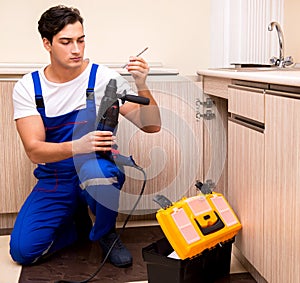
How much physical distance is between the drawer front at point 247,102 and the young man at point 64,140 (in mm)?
287

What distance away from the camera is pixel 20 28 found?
2.77 meters

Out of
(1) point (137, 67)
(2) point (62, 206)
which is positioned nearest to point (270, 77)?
(1) point (137, 67)

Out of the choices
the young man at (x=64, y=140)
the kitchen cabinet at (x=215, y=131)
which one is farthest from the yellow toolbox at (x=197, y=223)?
the young man at (x=64, y=140)

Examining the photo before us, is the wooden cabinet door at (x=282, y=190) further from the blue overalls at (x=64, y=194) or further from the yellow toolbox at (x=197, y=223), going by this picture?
Answer: the blue overalls at (x=64, y=194)

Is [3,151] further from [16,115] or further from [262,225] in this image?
[262,225]

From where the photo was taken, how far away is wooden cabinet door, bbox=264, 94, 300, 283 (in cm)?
152

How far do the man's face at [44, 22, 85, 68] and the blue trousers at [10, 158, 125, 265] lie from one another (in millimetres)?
403

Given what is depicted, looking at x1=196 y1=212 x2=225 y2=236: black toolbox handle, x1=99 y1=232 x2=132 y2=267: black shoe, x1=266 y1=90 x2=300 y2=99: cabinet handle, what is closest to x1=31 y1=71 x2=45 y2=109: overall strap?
x1=99 y1=232 x2=132 y2=267: black shoe

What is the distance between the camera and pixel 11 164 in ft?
8.32

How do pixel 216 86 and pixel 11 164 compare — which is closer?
pixel 216 86

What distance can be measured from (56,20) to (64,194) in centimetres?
70

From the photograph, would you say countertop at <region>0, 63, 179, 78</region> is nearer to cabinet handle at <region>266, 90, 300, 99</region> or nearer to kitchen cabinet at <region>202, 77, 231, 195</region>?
kitchen cabinet at <region>202, 77, 231, 195</region>

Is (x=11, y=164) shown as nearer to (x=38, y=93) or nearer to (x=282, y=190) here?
(x=38, y=93)

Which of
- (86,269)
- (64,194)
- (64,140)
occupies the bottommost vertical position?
(86,269)
